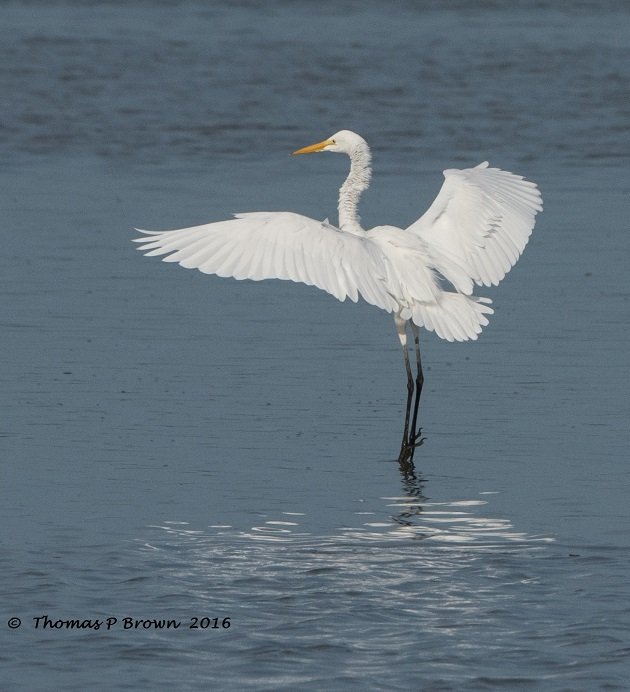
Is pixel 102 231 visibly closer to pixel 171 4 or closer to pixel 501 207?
pixel 501 207

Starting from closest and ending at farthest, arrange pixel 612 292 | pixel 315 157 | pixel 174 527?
1. pixel 174 527
2. pixel 612 292
3. pixel 315 157

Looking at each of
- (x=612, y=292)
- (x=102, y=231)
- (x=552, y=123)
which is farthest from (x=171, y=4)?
(x=612, y=292)

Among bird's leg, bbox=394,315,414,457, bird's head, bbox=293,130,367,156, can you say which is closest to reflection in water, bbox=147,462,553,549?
bird's leg, bbox=394,315,414,457

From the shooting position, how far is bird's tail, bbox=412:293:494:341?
1047 centimetres

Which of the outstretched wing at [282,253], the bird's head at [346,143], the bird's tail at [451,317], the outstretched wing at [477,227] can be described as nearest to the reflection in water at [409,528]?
the outstretched wing at [282,253]

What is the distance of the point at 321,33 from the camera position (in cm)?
3438

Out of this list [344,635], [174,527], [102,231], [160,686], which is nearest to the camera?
[160,686]

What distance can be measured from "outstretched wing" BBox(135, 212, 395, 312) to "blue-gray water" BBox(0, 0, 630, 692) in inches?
41.1

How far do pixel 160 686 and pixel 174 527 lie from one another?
1972 millimetres

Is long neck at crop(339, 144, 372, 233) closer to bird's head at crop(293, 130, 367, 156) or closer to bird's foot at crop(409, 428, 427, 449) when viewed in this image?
bird's head at crop(293, 130, 367, 156)

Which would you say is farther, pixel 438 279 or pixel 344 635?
pixel 438 279

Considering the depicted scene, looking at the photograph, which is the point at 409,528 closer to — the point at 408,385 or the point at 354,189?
the point at 408,385

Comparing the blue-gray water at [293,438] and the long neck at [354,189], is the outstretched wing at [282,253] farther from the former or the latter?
the long neck at [354,189]

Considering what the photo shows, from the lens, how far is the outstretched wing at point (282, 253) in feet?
31.9
